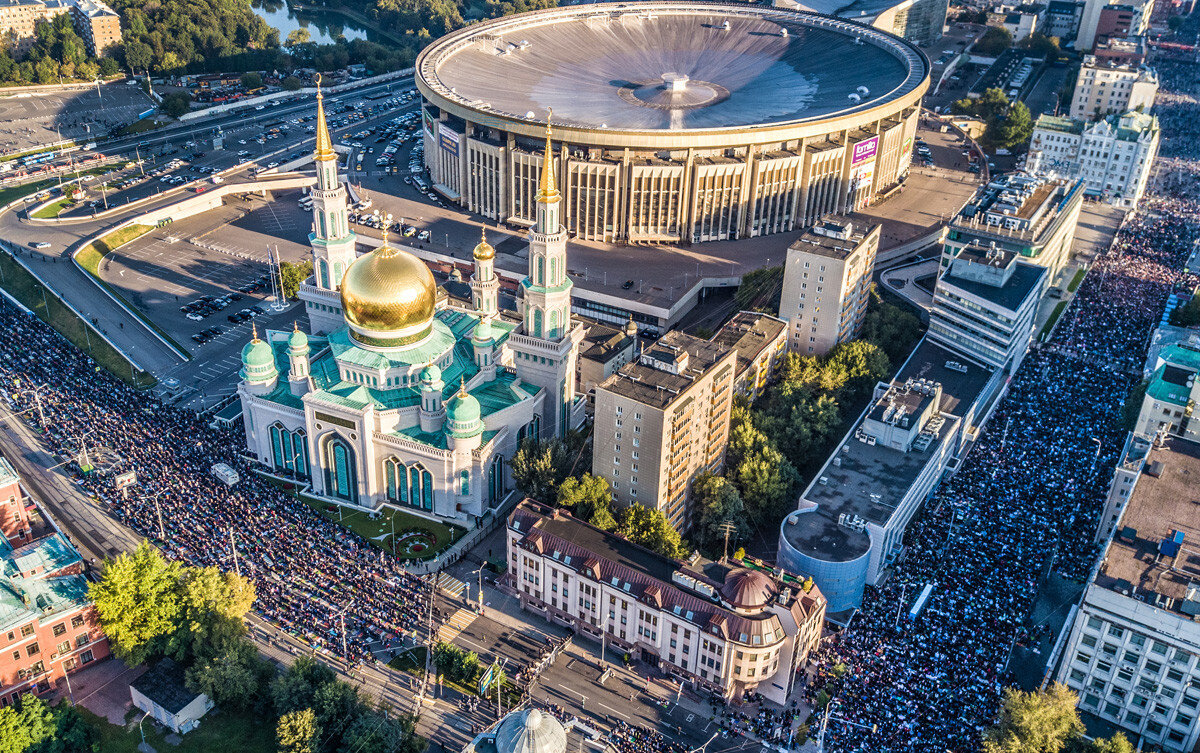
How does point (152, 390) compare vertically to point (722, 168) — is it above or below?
below

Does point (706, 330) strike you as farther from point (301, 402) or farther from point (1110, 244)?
point (1110, 244)

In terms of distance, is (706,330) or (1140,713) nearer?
(1140,713)

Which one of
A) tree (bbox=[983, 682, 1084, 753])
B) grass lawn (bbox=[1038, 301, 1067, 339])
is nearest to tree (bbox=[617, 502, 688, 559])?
tree (bbox=[983, 682, 1084, 753])

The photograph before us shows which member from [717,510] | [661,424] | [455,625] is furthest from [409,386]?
[717,510]

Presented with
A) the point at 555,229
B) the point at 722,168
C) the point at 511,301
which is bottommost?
the point at 511,301

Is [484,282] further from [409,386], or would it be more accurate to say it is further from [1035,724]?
[1035,724]

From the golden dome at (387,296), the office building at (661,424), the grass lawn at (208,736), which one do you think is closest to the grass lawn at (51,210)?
the golden dome at (387,296)

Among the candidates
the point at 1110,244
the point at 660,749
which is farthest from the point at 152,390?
the point at 1110,244

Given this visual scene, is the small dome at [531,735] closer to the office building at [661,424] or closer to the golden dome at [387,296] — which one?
the office building at [661,424]
